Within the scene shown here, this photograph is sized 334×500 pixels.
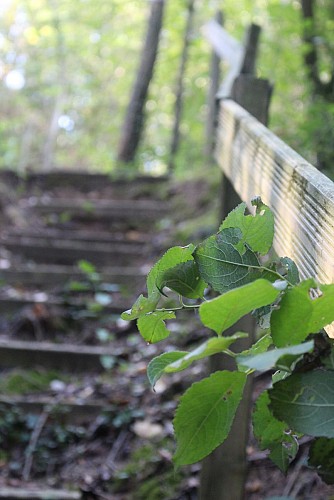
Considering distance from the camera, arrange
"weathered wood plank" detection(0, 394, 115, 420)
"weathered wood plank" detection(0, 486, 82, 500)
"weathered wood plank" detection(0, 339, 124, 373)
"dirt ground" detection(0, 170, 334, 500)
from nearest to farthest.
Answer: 1. "dirt ground" detection(0, 170, 334, 500)
2. "weathered wood plank" detection(0, 486, 82, 500)
3. "weathered wood plank" detection(0, 394, 115, 420)
4. "weathered wood plank" detection(0, 339, 124, 373)

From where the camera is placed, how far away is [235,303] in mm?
520

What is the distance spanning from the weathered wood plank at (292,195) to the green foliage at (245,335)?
5 cm

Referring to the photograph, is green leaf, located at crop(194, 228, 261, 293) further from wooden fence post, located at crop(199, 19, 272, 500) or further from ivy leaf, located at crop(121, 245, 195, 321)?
wooden fence post, located at crop(199, 19, 272, 500)

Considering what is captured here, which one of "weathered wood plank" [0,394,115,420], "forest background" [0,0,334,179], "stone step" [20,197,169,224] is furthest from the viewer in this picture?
"forest background" [0,0,334,179]

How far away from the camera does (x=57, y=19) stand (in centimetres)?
1482

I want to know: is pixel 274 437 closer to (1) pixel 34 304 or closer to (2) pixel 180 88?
(1) pixel 34 304

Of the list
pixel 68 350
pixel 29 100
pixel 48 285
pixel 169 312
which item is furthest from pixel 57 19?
pixel 169 312

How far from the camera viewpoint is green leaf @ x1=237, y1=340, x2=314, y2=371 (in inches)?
18.2

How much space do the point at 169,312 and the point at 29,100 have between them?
54.0 feet

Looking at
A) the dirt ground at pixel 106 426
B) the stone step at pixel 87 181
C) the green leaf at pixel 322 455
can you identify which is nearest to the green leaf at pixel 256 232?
the green leaf at pixel 322 455

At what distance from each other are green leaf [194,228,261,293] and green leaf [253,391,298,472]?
124 millimetres

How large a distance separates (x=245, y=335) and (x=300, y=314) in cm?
6

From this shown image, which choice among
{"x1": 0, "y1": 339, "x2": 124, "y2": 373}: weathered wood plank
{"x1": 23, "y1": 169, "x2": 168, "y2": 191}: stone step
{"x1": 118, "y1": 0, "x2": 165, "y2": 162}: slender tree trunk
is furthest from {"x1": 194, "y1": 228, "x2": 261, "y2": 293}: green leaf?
{"x1": 118, "y1": 0, "x2": 165, "y2": 162}: slender tree trunk

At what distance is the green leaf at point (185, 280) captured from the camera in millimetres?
646
